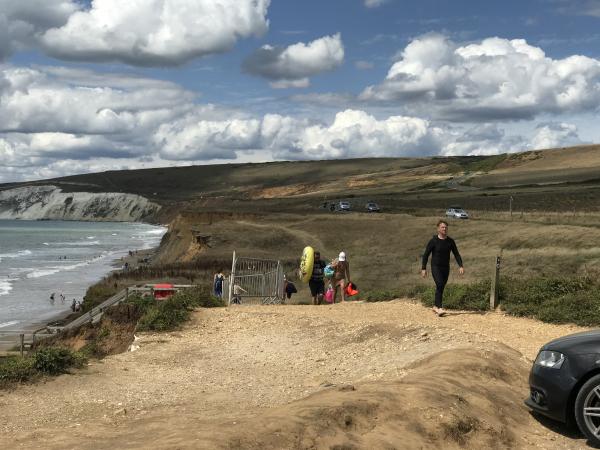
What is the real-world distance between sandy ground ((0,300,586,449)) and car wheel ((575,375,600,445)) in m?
0.26

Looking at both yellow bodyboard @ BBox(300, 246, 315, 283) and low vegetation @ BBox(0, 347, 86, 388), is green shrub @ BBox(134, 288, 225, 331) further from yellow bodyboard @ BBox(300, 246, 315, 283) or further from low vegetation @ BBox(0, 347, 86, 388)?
low vegetation @ BBox(0, 347, 86, 388)

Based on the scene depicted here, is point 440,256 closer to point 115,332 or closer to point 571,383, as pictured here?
point 571,383

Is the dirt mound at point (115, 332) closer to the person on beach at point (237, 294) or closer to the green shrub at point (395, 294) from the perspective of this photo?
the person on beach at point (237, 294)

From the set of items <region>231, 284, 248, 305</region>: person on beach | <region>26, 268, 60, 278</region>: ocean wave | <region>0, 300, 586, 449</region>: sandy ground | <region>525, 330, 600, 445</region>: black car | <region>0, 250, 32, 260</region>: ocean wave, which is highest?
<region>525, 330, 600, 445</region>: black car

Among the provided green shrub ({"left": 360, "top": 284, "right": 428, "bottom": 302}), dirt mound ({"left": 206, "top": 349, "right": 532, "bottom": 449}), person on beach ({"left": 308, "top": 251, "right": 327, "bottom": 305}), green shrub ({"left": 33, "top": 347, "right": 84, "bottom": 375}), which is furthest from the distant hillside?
green shrub ({"left": 33, "top": 347, "right": 84, "bottom": 375})

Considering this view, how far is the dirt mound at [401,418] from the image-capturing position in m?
5.39

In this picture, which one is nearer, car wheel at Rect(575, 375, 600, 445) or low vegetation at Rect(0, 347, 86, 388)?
car wheel at Rect(575, 375, 600, 445)

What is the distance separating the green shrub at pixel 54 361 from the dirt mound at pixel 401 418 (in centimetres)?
433

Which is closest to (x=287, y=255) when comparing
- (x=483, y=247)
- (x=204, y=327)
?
(x=483, y=247)

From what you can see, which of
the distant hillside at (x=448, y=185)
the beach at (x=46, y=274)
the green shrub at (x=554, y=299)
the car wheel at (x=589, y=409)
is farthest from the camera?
the distant hillside at (x=448, y=185)

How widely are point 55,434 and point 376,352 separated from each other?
5450 mm

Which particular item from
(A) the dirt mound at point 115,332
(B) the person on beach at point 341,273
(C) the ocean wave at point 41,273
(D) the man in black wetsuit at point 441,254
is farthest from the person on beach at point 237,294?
(C) the ocean wave at point 41,273

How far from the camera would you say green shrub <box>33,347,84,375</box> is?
29.8ft

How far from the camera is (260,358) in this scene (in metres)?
10.9
